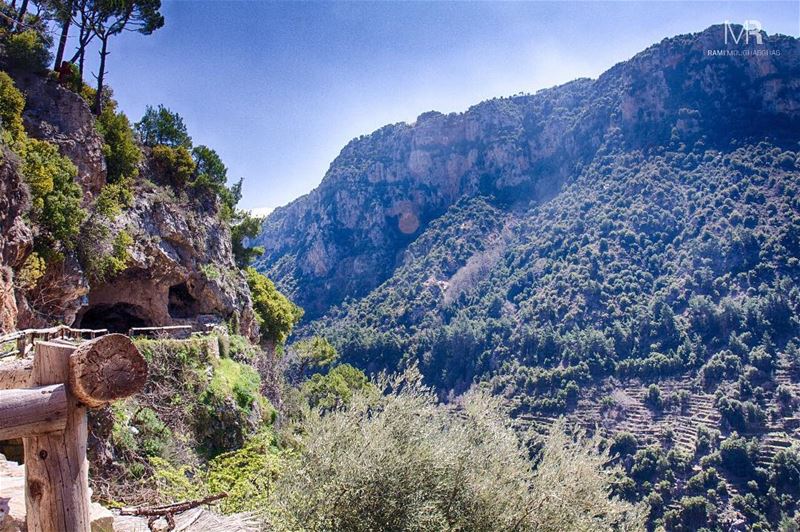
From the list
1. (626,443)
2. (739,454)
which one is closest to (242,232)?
(626,443)

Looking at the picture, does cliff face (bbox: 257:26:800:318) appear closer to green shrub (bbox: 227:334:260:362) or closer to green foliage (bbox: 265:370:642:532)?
green shrub (bbox: 227:334:260:362)

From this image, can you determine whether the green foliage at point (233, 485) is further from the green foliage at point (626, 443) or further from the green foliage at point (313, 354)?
the green foliage at point (626, 443)

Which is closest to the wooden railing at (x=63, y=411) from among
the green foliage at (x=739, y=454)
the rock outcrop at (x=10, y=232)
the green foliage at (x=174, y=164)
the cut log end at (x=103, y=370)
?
the cut log end at (x=103, y=370)

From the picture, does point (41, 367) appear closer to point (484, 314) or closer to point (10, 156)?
point (10, 156)

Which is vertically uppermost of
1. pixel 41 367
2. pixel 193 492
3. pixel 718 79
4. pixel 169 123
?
pixel 718 79

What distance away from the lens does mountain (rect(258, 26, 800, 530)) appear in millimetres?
39938

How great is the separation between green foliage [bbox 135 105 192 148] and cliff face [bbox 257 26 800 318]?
74295mm

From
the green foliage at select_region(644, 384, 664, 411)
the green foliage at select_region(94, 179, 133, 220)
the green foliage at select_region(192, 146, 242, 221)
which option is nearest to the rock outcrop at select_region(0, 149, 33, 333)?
the green foliage at select_region(94, 179, 133, 220)

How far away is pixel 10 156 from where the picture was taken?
9539mm

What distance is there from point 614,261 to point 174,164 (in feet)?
222

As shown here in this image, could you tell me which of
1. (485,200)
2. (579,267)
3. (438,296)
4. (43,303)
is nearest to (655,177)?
(579,267)

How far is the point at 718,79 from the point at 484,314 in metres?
66.5

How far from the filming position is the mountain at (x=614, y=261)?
131ft

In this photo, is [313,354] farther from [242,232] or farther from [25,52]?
[25,52]
